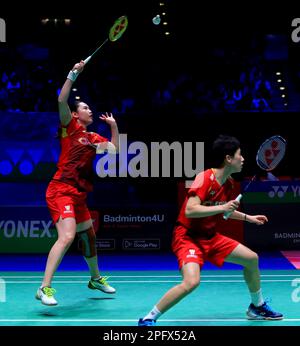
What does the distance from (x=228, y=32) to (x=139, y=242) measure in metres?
5.38

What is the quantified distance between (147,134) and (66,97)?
4.47 metres

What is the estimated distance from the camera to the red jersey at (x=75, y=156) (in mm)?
5977

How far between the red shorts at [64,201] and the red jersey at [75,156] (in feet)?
0.19

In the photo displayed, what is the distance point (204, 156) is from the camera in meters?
10.1

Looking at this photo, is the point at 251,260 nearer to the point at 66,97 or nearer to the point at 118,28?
the point at 66,97

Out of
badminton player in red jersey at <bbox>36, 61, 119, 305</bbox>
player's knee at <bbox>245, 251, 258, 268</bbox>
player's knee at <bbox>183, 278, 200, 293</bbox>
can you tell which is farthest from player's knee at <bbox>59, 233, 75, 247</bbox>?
player's knee at <bbox>245, 251, 258, 268</bbox>

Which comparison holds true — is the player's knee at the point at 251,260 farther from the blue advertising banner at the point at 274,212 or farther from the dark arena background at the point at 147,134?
the blue advertising banner at the point at 274,212

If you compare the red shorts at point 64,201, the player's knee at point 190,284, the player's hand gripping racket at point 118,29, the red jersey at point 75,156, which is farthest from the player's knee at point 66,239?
the player's hand gripping racket at point 118,29

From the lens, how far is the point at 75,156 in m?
6.00

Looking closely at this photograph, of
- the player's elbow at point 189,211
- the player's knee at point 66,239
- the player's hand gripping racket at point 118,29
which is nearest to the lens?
the player's elbow at point 189,211

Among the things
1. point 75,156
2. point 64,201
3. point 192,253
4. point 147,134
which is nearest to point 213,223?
point 192,253

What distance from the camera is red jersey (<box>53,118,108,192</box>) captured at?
19.6 ft
